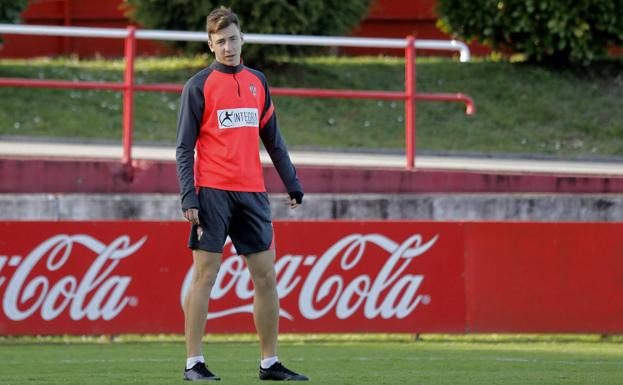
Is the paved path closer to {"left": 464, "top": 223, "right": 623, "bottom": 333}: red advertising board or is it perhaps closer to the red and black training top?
{"left": 464, "top": 223, "right": 623, "bottom": 333}: red advertising board

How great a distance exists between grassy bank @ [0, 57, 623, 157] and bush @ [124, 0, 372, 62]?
0.44m

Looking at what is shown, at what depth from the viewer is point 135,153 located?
1476cm

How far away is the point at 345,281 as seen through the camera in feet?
38.8

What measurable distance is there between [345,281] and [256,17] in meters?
6.95

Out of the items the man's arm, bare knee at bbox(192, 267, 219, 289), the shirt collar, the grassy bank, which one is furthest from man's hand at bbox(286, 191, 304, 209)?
the grassy bank

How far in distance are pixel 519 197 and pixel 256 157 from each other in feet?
19.8

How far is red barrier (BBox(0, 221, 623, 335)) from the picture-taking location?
11539 mm

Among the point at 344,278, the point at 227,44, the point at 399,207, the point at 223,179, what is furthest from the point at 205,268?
the point at 399,207

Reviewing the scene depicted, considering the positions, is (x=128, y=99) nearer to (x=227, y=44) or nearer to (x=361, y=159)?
(x=361, y=159)

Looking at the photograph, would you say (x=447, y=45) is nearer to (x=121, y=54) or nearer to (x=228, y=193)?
(x=228, y=193)

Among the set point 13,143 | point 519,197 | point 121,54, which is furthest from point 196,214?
point 121,54

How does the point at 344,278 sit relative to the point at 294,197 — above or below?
below

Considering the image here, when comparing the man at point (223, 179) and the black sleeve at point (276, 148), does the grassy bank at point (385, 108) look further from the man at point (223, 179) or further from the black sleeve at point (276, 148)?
the man at point (223, 179)

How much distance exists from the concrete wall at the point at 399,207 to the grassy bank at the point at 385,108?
357cm
